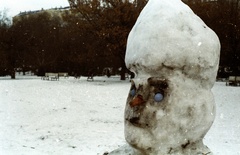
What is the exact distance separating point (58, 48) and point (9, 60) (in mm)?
13224

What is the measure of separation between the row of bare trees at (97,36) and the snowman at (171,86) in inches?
922

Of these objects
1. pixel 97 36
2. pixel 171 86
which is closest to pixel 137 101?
pixel 171 86

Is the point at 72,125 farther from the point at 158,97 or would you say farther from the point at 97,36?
the point at 97,36

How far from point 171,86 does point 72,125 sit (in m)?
8.19

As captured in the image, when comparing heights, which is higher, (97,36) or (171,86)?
(97,36)

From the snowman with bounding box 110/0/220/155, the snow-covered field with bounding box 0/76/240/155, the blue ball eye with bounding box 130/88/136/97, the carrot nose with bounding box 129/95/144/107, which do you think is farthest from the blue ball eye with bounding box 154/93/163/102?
the snow-covered field with bounding box 0/76/240/155

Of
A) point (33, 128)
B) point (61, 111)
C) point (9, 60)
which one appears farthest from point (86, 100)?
point (9, 60)

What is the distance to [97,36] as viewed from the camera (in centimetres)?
3112

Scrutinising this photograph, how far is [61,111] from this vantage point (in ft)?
45.8

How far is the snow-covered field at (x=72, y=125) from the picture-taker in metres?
8.87

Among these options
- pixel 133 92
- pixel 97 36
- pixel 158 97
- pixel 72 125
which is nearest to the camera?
pixel 158 97

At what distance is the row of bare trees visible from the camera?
2848 centimetres

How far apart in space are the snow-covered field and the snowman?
4.75 metres

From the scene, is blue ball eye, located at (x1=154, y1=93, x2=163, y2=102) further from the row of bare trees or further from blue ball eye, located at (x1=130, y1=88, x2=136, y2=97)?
the row of bare trees
